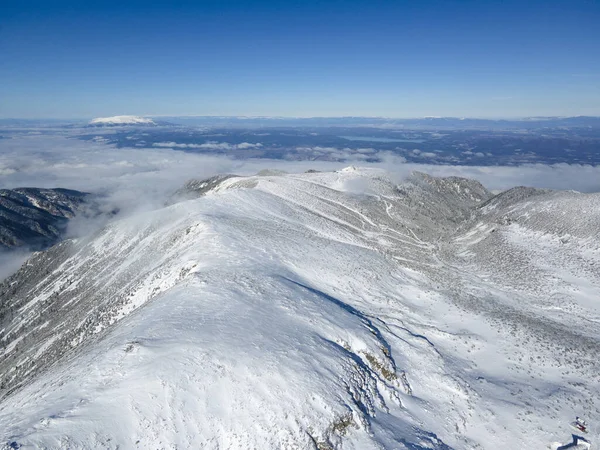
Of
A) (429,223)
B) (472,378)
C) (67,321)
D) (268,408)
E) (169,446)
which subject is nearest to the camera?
(169,446)

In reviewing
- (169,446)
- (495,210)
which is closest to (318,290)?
(169,446)

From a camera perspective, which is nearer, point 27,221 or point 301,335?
point 301,335

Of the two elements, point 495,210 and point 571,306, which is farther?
point 495,210

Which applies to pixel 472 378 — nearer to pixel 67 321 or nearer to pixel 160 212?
pixel 67 321

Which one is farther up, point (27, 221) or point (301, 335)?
point (301, 335)

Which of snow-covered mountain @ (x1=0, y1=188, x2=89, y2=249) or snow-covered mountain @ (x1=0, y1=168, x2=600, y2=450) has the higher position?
snow-covered mountain @ (x1=0, y1=168, x2=600, y2=450)

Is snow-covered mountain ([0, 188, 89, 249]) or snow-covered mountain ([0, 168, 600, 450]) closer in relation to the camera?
snow-covered mountain ([0, 168, 600, 450])

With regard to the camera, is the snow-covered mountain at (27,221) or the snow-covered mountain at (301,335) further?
the snow-covered mountain at (27,221)

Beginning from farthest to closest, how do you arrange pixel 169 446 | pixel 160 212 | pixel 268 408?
1. pixel 160 212
2. pixel 268 408
3. pixel 169 446
